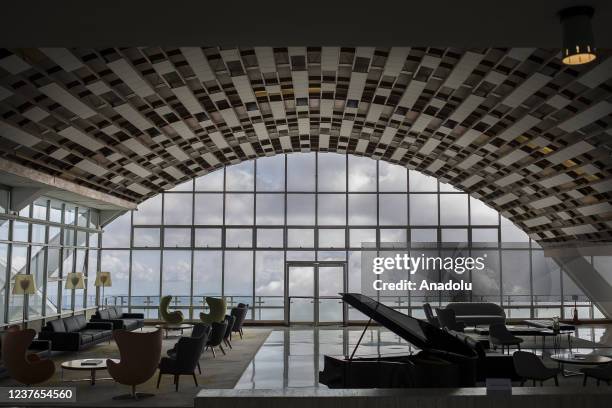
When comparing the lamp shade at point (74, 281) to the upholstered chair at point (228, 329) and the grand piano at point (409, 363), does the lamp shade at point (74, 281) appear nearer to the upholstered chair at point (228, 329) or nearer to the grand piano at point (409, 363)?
the upholstered chair at point (228, 329)

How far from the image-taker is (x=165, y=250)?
64.2 ft

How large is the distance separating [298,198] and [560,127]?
922 cm

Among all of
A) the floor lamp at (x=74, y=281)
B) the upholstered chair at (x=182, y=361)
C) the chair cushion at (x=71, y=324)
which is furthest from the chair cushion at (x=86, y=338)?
the upholstered chair at (x=182, y=361)

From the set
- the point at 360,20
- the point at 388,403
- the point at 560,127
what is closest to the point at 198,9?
the point at 360,20

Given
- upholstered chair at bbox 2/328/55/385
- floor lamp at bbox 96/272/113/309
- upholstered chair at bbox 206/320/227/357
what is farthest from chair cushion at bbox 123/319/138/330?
upholstered chair at bbox 2/328/55/385

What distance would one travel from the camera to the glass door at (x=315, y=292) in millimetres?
19328

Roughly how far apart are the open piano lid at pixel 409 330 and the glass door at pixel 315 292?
12.0 m

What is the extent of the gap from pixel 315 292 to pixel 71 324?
325 inches

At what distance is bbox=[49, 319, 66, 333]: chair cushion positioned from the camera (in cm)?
1236

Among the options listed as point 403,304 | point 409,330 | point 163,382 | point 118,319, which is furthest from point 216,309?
point 409,330

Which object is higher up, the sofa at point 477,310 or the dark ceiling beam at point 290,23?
the dark ceiling beam at point 290,23

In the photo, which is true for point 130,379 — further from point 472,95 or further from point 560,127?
point 560,127

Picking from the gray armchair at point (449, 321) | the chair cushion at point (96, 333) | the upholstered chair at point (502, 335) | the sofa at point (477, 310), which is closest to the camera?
the upholstered chair at point (502, 335)

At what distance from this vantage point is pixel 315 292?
64.1 ft
